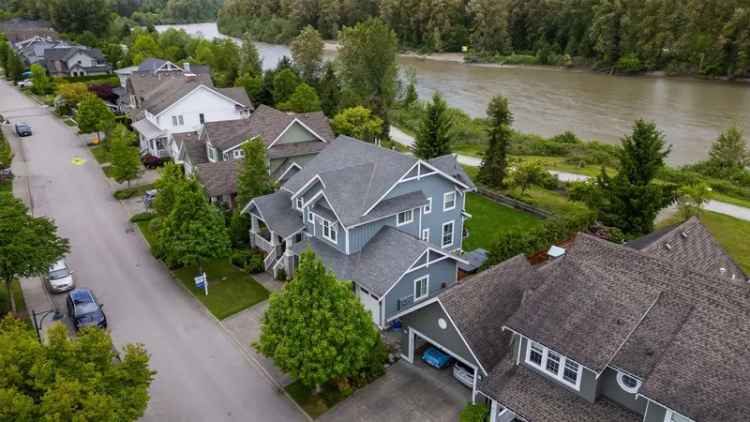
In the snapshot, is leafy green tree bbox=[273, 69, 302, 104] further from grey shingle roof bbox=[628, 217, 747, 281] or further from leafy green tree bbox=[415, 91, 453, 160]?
grey shingle roof bbox=[628, 217, 747, 281]

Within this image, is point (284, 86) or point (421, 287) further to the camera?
Result: point (284, 86)

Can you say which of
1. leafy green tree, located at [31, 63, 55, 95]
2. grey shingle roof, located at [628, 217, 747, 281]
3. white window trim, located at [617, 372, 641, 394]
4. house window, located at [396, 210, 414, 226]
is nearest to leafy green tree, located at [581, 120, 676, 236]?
grey shingle roof, located at [628, 217, 747, 281]

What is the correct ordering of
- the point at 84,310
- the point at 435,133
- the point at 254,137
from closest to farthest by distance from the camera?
1. the point at 84,310
2. the point at 254,137
3. the point at 435,133

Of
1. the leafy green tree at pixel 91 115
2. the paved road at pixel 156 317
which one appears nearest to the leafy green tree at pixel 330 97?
the leafy green tree at pixel 91 115

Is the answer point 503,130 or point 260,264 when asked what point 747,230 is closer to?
point 503,130

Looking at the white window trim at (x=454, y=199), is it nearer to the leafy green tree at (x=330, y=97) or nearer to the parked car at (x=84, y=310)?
the parked car at (x=84, y=310)

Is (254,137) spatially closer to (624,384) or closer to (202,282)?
(202,282)

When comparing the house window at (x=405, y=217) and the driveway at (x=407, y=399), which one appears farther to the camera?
the house window at (x=405, y=217)

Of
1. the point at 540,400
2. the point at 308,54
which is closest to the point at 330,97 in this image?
the point at 308,54
